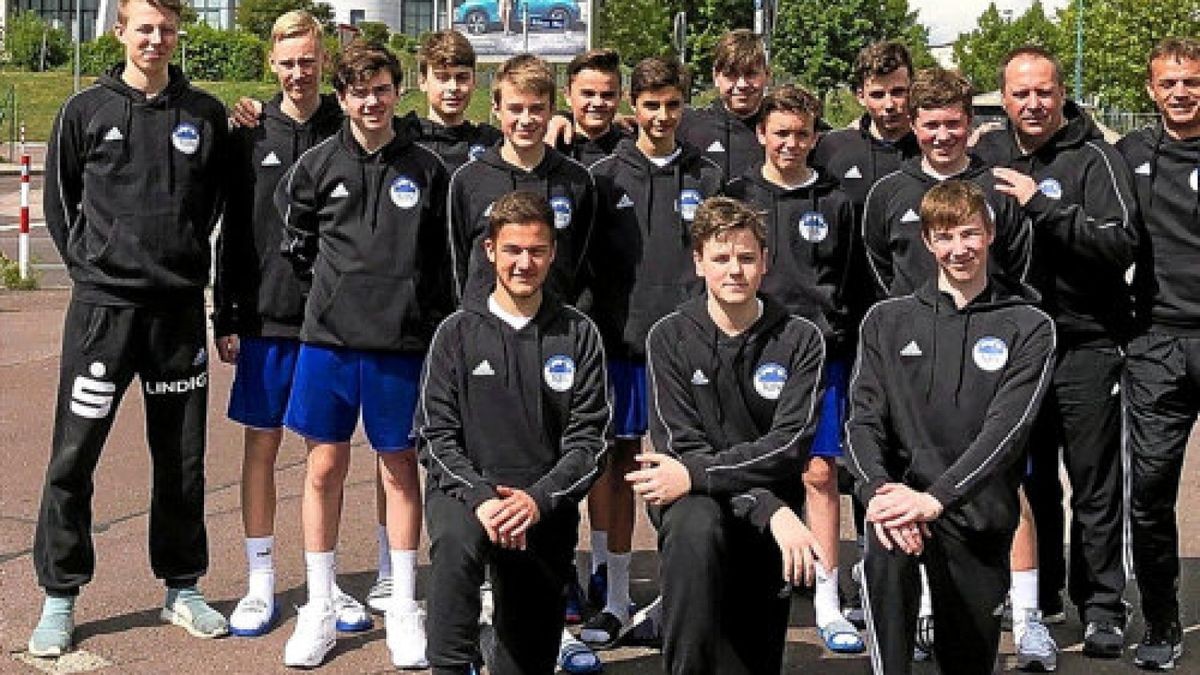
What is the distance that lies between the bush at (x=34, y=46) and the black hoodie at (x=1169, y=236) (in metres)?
70.0

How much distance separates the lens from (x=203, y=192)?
20.3 feet

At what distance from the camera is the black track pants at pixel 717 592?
16.5ft

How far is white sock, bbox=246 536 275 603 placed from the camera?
20.7ft

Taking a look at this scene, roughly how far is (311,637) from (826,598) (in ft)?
6.41

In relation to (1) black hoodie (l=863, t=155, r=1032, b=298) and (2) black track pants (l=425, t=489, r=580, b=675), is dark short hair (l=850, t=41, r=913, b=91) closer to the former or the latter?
(1) black hoodie (l=863, t=155, r=1032, b=298)

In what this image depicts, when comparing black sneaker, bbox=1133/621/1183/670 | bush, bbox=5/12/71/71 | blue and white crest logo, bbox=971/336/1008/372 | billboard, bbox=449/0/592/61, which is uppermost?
bush, bbox=5/12/71/71

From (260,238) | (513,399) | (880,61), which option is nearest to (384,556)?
(260,238)

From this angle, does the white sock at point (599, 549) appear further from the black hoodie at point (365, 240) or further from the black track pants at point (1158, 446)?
the black track pants at point (1158, 446)

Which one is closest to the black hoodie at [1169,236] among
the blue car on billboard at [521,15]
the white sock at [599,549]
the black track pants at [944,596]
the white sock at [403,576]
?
the black track pants at [944,596]

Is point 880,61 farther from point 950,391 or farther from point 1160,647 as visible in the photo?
point 1160,647

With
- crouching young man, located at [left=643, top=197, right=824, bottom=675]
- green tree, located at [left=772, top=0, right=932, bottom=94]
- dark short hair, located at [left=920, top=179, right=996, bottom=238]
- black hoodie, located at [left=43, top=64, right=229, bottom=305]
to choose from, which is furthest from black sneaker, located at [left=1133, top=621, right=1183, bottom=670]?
green tree, located at [left=772, top=0, right=932, bottom=94]

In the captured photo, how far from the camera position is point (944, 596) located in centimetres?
516

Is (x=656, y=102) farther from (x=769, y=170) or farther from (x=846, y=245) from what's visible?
(x=846, y=245)

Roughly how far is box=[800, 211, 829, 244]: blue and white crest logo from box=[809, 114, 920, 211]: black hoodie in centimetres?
40
